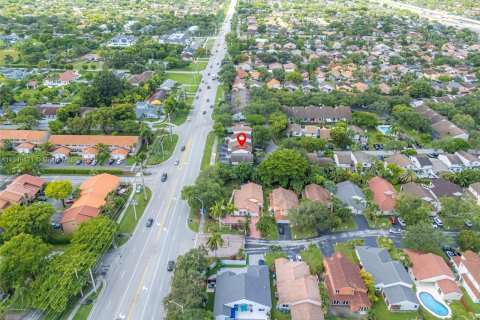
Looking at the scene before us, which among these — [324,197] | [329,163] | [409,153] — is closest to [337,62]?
[409,153]

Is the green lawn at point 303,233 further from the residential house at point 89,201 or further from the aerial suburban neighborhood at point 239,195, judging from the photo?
the residential house at point 89,201

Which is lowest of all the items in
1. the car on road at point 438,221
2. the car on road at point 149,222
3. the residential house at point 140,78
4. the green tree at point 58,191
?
the residential house at point 140,78

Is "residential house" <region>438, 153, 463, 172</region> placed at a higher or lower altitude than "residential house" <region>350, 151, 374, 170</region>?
lower

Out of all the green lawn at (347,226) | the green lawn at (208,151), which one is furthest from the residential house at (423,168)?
the green lawn at (208,151)

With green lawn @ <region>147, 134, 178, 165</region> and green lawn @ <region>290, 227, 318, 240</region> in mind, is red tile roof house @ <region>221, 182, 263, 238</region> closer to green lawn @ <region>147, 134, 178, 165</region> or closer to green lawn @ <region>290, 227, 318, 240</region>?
green lawn @ <region>290, 227, 318, 240</region>

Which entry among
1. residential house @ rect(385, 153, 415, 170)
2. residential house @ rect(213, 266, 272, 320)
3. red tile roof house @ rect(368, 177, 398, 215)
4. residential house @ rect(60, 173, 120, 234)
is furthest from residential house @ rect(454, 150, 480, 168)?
residential house @ rect(60, 173, 120, 234)

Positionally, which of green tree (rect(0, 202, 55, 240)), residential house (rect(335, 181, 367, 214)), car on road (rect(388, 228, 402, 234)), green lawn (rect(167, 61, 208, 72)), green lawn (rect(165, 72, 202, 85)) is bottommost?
green lawn (rect(167, 61, 208, 72))
